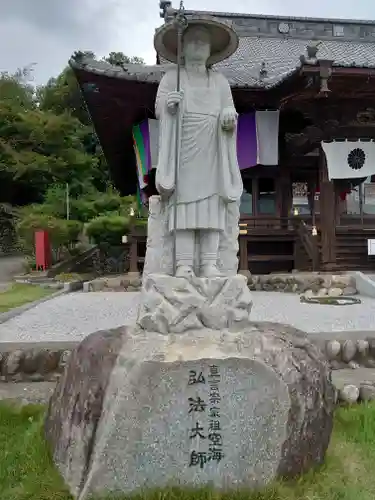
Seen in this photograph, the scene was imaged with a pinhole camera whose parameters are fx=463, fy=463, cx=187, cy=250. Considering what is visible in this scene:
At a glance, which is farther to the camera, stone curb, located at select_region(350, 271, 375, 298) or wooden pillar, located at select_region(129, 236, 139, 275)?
wooden pillar, located at select_region(129, 236, 139, 275)

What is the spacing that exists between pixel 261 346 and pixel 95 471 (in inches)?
47.8

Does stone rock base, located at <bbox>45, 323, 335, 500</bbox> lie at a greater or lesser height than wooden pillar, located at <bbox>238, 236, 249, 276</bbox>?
lesser

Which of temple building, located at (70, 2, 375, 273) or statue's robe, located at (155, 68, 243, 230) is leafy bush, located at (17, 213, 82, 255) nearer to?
temple building, located at (70, 2, 375, 273)

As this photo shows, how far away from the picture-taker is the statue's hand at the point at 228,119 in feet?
13.0

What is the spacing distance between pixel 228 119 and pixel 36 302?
7.00m

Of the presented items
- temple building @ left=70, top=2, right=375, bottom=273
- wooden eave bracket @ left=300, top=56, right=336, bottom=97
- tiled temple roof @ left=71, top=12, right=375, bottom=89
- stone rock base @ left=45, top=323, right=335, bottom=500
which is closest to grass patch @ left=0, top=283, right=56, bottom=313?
temple building @ left=70, top=2, right=375, bottom=273

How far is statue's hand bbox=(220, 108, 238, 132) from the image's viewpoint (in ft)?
13.0

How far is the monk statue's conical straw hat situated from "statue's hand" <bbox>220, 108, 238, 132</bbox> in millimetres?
602

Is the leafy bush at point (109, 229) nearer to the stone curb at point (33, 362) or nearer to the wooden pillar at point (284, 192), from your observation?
the wooden pillar at point (284, 192)

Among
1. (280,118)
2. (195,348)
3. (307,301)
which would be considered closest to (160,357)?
(195,348)

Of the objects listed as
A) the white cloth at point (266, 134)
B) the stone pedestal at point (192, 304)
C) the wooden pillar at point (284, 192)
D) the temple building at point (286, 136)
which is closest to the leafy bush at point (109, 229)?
the temple building at point (286, 136)

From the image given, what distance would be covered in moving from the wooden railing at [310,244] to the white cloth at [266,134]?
82.2 inches

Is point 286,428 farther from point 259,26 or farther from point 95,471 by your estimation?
point 259,26

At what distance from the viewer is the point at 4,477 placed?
9.50ft
